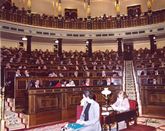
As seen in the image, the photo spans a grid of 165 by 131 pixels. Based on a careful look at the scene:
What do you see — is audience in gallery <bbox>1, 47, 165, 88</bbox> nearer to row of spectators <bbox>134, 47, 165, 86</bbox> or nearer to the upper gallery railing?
row of spectators <bbox>134, 47, 165, 86</bbox>

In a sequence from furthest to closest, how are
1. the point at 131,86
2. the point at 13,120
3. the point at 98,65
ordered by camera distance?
the point at 98,65, the point at 131,86, the point at 13,120

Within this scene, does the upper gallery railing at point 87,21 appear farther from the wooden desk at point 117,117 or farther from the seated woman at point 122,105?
the wooden desk at point 117,117

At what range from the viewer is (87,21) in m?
19.0

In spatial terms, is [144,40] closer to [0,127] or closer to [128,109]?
[128,109]

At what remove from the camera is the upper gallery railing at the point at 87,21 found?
1624 cm

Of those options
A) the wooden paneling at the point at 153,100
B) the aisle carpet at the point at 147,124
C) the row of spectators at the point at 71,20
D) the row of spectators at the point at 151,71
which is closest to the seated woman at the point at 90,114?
the aisle carpet at the point at 147,124

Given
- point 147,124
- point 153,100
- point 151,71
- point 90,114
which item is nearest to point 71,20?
point 151,71

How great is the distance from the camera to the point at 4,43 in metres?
17.8

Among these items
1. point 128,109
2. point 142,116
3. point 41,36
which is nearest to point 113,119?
point 128,109

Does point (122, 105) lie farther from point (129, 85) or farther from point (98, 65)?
point (98, 65)

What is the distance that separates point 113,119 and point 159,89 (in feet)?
12.7

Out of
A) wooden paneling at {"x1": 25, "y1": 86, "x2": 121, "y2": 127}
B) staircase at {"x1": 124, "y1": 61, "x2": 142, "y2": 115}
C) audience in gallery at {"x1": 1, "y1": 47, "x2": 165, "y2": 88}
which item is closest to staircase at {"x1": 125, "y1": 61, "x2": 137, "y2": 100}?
A: staircase at {"x1": 124, "y1": 61, "x2": 142, "y2": 115}

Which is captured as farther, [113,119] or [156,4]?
[156,4]

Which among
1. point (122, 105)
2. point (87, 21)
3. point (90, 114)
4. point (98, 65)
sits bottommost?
point (122, 105)
